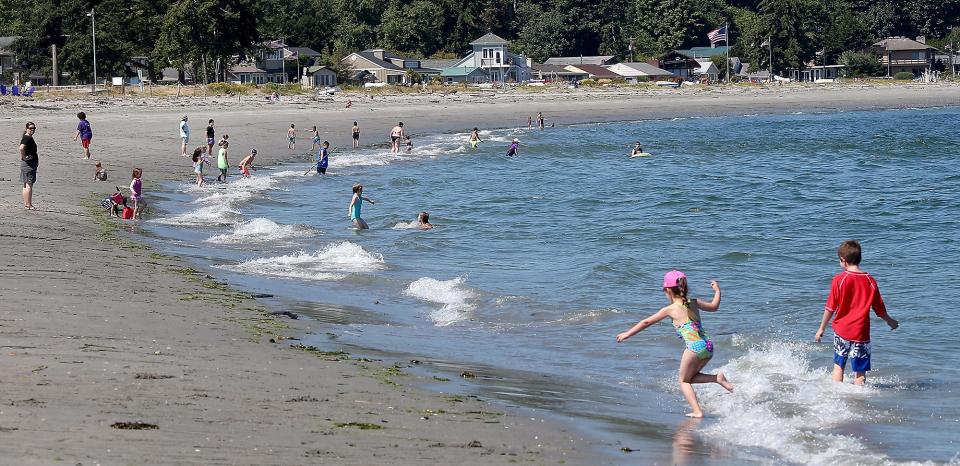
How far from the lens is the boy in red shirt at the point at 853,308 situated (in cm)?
938

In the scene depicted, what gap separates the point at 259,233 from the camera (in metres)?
20.4

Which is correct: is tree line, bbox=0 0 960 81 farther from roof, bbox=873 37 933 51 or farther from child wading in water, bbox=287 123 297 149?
child wading in water, bbox=287 123 297 149

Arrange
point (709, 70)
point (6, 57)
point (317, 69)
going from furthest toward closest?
point (709, 70), point (317, 69), point (6, 57)

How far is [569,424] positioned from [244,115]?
4778cm

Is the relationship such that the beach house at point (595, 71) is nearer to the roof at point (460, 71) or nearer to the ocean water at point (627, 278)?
the roof at point (460, 71)

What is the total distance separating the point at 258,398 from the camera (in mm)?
7785

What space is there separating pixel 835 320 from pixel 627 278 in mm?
7194

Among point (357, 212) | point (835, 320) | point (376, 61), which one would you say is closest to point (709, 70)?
point (376, 61)

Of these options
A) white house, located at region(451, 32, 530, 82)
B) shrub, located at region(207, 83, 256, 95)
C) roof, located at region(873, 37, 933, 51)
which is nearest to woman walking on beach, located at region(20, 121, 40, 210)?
shrub, located at region(207, 83, 256, 95)

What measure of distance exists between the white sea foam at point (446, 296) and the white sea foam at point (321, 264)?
1.35 meters

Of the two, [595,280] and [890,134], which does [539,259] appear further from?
[890,134]

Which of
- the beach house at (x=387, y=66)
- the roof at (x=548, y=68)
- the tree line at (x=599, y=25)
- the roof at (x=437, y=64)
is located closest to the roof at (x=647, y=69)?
the roof at (x=548, y=68)

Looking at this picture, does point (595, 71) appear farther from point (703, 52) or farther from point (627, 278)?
point (627, 278)

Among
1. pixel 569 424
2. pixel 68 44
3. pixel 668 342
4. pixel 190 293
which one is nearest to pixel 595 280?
pixel 668 342
